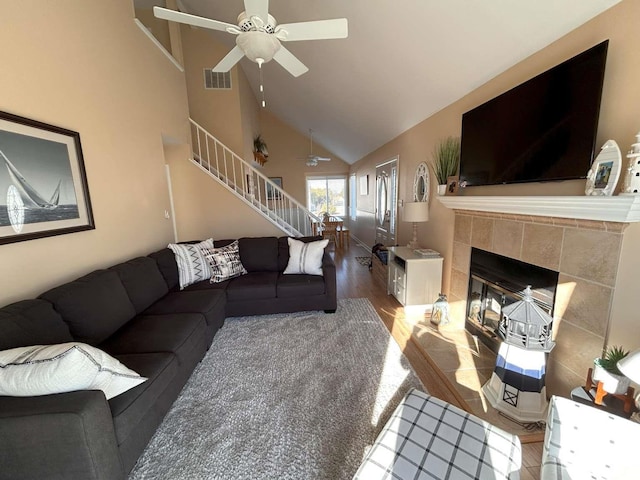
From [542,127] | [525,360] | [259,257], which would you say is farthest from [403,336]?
[542,127]

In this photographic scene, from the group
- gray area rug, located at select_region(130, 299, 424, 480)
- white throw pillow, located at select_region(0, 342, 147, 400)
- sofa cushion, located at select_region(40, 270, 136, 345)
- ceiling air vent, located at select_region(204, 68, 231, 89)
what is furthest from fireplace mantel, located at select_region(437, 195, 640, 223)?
ceiling air vent, located at select_region(204, 68, 231, 89)

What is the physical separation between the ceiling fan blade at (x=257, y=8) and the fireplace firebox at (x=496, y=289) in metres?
2.54

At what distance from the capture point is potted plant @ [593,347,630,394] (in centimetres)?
127

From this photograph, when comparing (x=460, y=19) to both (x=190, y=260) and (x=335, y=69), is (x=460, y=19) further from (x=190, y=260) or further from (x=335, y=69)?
(x=190, y=260)

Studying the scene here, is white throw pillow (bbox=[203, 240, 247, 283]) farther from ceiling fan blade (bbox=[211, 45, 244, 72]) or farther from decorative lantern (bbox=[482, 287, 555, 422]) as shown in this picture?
decorative lantern (bbox=[482, 287, 555, 422])

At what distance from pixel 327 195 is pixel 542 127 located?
715 cm

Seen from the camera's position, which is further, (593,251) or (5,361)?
(593,251)

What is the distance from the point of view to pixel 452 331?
272cm

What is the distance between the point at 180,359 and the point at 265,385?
65cm

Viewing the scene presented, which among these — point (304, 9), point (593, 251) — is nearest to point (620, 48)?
point (593, 251)

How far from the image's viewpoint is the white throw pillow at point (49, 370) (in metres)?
1.03

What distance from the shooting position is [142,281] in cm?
233

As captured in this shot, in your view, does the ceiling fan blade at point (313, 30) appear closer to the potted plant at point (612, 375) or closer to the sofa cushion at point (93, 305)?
the sofa cushion at point (93, 305)

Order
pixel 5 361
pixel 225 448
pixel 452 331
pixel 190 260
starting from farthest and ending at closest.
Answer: pixel 190 260 < pixel 452 331 < pixel 225 448 < pixel 5 361
